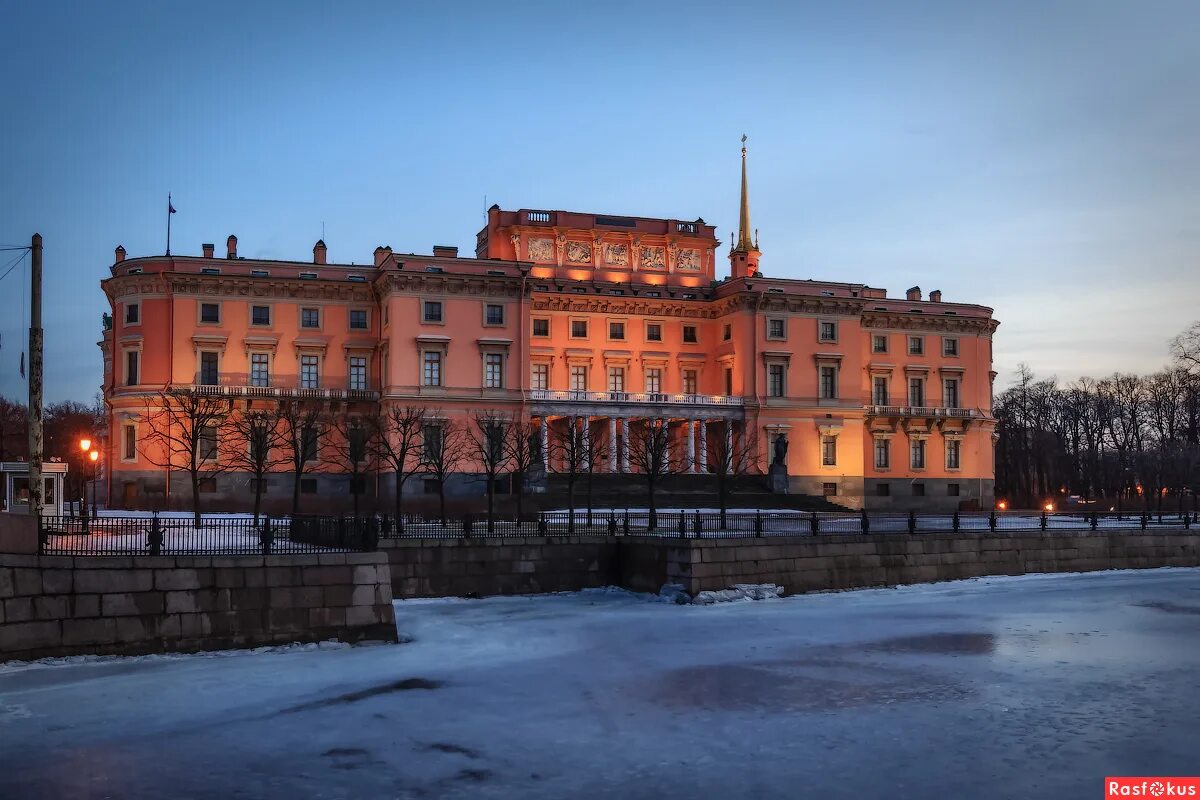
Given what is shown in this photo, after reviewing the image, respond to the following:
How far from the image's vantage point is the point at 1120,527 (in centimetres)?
4266

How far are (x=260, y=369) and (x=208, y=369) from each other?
2.77m

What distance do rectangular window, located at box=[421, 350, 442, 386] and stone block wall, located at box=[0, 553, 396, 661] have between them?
40.9 metres

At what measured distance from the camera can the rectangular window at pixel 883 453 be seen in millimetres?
74500

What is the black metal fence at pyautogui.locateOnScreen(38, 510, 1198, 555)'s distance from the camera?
21.9 meters

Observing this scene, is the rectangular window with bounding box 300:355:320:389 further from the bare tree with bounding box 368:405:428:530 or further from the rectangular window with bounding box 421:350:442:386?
the rectangular window with bounding box 421:350:442:386

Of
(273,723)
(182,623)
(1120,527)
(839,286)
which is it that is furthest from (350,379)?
(273,723)

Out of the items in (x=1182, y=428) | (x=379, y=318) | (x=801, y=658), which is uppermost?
(x=379, y=318)

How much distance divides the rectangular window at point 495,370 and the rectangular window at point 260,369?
1237cm

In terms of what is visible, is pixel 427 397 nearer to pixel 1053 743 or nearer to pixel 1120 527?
pixel 1120 527

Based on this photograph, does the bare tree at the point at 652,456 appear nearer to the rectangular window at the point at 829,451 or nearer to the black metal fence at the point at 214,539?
the rectangular window at the point at 829,451

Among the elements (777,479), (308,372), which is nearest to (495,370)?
(308,372)

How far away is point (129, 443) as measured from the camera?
6150cm

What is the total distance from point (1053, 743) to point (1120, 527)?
3088 cm

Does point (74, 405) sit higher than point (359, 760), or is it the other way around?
point (74, 405)
